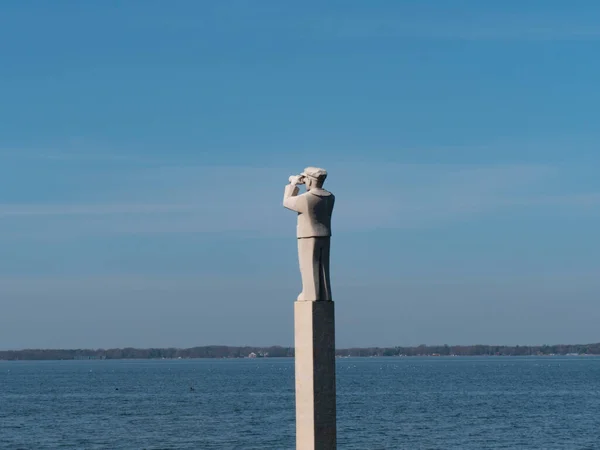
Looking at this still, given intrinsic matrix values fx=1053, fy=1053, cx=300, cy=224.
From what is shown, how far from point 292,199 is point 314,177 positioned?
2.07ft

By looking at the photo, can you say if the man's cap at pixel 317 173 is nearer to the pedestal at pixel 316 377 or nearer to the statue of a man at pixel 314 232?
the statue of a man at pixel 314 232

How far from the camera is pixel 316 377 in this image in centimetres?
2048

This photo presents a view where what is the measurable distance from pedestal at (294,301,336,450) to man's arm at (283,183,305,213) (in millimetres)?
1932

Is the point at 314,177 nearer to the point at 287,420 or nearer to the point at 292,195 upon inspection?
the point at 292,195

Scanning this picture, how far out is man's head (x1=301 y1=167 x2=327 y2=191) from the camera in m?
21.3

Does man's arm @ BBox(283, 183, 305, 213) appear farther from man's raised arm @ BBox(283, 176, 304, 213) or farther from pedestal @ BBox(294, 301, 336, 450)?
pedestal @ BBox(294, 301, 336, 450)

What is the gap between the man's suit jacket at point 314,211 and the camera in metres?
21.1

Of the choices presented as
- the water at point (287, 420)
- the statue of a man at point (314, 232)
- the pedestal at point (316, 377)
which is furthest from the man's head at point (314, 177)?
the water at point (287, 420)

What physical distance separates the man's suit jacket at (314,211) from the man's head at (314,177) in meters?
0.16

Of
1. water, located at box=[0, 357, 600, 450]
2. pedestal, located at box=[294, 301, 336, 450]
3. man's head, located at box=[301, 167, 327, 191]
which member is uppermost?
man's head, located at box=[301, 167, 327, 191]

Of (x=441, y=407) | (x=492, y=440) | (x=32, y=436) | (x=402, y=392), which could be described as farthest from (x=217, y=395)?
(x=492, y=440)

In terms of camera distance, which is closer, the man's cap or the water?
the man's cap

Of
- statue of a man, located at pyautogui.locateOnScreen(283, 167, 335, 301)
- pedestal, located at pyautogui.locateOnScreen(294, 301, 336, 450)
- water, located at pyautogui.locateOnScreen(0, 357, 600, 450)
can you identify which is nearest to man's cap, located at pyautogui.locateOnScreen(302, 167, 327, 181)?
statue of a man, located at pyautogui.locateOnScreen(283, 167, 335, 301)

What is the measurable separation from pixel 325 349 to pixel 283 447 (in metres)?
45.0
